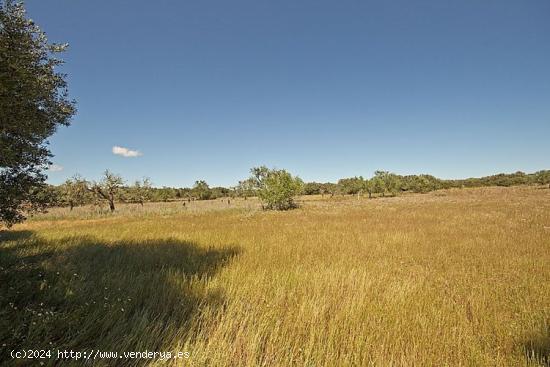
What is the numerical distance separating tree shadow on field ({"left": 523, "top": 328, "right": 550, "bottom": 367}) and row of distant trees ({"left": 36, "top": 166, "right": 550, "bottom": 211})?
37.1 ft

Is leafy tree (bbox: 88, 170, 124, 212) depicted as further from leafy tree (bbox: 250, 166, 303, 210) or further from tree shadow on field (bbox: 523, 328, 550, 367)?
tree shadow on field (bbox: 523, 328, 550, 367)

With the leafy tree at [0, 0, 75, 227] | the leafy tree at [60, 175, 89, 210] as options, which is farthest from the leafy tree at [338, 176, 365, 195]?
the leafy tree at [0, 0, 75, 227]

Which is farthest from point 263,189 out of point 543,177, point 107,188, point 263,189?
point 543,177

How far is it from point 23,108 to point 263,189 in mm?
38971

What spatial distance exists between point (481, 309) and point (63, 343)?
5.82 meters

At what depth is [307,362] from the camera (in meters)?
2.91

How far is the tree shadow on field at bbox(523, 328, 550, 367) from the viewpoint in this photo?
3172mm

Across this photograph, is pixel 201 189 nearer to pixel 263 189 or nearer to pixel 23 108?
pixel 263 189

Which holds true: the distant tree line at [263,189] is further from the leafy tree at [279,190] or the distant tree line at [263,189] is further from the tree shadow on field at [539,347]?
the tree shadow on field at [539,347]

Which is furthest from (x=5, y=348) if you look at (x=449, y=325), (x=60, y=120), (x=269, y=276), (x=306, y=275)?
(x=60, y=120)

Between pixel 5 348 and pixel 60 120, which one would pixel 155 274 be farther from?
pixel 60 120

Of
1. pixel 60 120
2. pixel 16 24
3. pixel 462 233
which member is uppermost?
pixel 16 24

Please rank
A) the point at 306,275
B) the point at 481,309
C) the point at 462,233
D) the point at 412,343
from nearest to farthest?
the point at 412,343
the point at 481,309
the point at 306,275
the point at 462,233

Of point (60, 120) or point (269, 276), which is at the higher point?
point (60, 120)
